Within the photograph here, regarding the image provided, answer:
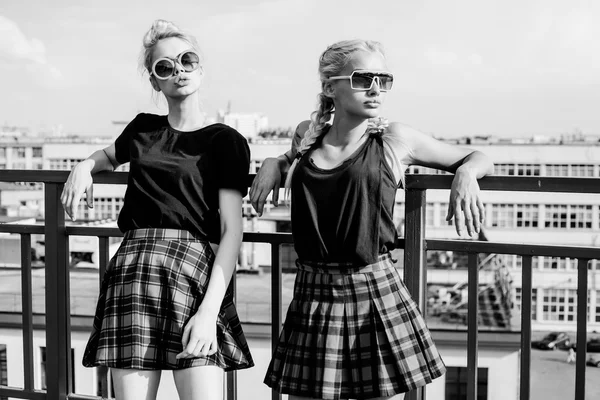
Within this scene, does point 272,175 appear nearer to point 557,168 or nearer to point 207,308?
point 207,308

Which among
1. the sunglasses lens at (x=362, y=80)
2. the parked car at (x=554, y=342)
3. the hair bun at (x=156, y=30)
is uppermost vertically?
the hair bun at (x=156, y=30)

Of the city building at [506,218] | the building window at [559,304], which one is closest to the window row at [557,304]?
the building window at [559,304]

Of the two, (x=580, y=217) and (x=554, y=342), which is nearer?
(x=554, y=342)

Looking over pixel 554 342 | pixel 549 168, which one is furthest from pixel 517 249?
pixel 549 168

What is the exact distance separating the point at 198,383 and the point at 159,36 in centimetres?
103

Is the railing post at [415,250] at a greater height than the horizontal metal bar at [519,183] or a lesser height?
lesser

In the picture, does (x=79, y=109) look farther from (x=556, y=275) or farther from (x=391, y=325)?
(x=391, y=325)

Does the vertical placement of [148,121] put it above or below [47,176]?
above

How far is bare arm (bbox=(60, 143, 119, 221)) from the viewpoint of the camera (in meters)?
2.40

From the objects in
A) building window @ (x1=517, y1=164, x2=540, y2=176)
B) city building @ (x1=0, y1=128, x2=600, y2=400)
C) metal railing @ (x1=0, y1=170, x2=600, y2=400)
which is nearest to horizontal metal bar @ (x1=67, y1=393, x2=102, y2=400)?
metal railing @ (x1=0, y1=170, x2=600, y2=400)

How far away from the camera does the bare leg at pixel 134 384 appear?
84.4 inches

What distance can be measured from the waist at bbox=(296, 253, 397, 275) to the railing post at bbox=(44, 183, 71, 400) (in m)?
1.19

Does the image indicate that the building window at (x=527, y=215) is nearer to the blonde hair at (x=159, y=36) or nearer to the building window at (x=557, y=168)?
the building window at (x=557, y=168)

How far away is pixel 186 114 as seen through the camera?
2.25 m
